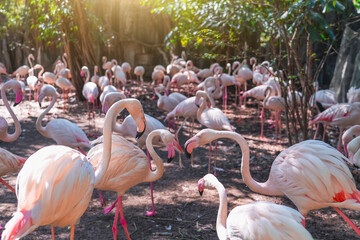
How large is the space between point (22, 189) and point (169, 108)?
560 cm

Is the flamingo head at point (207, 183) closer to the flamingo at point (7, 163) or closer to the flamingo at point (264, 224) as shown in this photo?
the flamingo at point (264, 224)

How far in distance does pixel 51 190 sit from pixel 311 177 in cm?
222

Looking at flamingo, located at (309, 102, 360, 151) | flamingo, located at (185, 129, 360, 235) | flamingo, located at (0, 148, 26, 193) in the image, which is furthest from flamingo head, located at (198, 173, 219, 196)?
flamingo, located at (309, 102, 360, 151)

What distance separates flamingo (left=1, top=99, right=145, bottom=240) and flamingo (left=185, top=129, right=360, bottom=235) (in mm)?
1039

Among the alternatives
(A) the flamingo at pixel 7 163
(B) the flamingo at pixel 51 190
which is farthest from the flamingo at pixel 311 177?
(A) the flamingo at pixel 7 163

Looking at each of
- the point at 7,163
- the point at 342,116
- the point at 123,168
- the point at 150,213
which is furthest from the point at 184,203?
the point at 342,116

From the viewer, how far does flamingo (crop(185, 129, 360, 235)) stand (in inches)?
118

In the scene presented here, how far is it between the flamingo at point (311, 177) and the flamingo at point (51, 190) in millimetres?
1039

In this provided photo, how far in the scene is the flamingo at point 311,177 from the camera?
9.84ft

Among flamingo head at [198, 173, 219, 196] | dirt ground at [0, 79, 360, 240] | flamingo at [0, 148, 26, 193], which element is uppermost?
flamingo head at [198, 173, 219, 196]

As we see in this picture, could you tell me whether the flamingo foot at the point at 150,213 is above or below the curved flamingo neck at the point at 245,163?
below

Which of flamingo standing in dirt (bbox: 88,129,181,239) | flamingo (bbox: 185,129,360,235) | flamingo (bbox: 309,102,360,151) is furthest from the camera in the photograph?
flamingo (bbox: 309,102,360,151)

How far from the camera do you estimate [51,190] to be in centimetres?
248

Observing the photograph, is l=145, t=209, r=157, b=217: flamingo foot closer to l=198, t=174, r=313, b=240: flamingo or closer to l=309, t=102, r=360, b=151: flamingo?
l=198, t=174, r=313, b=240: flamingo
